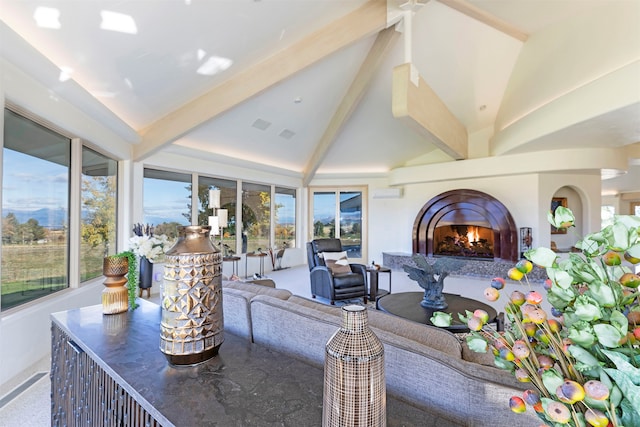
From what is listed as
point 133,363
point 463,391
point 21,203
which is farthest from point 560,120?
point 21,203

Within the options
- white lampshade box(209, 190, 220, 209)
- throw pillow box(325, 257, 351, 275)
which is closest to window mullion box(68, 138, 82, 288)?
white lampshade box(209, 190, 220, 209)

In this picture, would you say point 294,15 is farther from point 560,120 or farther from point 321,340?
point 560,120

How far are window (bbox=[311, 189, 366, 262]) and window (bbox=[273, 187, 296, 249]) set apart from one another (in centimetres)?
60

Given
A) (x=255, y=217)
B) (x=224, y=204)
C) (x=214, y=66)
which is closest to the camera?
(x=214, y=66)

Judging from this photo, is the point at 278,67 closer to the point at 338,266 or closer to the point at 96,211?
the point at 338,266

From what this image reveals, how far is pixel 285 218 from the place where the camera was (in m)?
8.51

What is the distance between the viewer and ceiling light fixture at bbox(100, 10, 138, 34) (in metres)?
2.57

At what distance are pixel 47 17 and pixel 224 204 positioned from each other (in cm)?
466

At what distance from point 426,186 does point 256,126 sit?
4563mm

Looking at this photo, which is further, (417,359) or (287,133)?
(287,133)

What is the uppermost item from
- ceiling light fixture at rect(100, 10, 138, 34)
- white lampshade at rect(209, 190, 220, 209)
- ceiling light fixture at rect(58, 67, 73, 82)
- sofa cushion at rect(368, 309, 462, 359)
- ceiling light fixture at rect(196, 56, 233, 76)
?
ceiling light fixture at rect(196, 56, 233, 76)

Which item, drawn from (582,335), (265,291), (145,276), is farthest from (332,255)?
(582,335)

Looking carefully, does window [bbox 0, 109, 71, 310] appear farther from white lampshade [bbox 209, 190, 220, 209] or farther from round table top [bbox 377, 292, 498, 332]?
round table top [bbox 377, 292, 498, 332]

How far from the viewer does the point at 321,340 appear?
117 cm
